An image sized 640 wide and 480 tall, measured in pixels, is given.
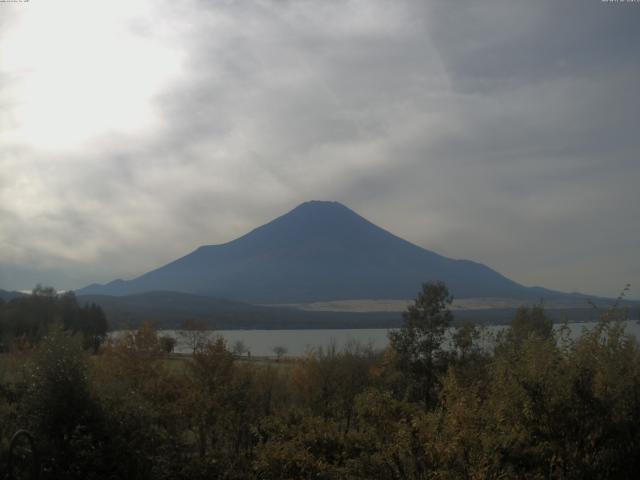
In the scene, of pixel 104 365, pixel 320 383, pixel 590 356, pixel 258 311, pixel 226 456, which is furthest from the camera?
pixel 258 311

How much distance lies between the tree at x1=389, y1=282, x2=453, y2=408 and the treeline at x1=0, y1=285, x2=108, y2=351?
34.4m

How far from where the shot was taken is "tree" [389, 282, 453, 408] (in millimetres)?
28891

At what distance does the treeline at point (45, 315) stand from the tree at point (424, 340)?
34350 mm

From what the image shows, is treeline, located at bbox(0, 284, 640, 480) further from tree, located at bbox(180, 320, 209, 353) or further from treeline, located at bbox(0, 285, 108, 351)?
treeline, located at bbox(0, 285, 108, 351)

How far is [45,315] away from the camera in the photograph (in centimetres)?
6575

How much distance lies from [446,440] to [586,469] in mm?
1751

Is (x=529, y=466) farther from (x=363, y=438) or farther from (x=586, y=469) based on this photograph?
(x=363, y=438)

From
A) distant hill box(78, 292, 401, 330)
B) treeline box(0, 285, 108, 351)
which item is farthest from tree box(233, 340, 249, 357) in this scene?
distant hill box(78, 292, 401, 330)

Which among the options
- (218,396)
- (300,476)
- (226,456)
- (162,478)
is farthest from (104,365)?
(300,476)

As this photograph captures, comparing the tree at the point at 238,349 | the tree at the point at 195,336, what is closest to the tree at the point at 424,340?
the tree at the point at 238,349

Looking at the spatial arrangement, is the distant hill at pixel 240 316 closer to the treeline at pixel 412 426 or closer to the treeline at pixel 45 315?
the treeline at pixel 45 315

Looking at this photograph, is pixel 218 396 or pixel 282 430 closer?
pixel 282 430

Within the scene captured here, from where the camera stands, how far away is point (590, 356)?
9.74m

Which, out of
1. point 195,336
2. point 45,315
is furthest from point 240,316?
point 195,336
